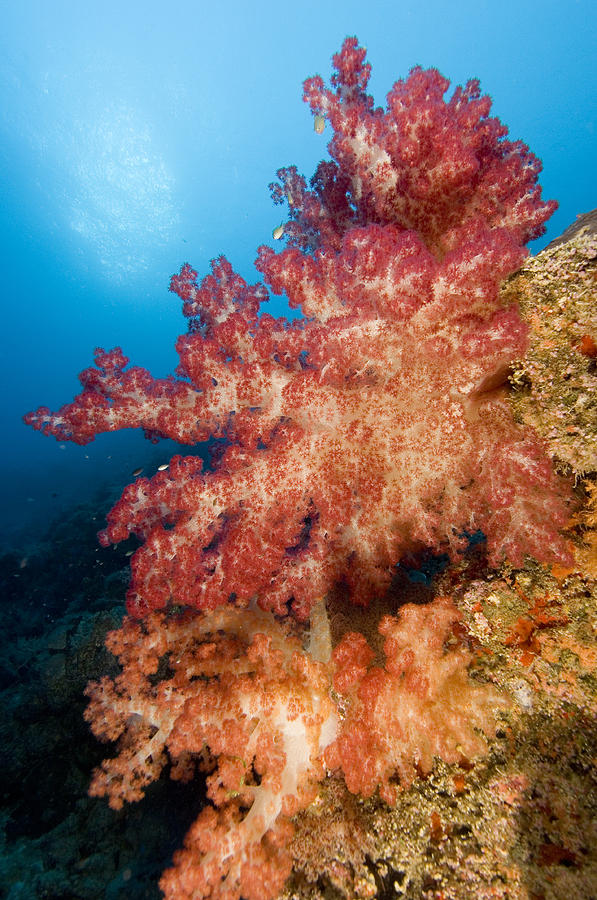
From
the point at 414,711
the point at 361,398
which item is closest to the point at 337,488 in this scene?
the point at 361,398

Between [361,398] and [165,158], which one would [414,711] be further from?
[165,158]

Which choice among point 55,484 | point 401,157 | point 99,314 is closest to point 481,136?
point 401,157

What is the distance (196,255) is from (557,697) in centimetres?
16054

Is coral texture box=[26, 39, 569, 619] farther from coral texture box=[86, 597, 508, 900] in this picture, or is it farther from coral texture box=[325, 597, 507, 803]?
coral texture box=[325, 597, 507, 803]

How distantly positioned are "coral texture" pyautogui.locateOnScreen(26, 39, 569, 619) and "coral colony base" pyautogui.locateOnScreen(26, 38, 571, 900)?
2 centimetres

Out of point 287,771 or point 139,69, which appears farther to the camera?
point 139,69

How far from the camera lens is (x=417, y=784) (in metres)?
2.86

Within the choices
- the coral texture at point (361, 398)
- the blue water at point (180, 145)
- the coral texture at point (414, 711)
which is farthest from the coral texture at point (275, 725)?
the blue water at point (180, 145)

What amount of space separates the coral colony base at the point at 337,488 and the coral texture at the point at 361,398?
2cm

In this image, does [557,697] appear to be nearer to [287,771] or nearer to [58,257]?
[287,771]

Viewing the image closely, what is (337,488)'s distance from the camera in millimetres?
3730

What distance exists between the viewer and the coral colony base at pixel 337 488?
298 cm

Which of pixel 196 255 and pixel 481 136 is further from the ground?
pixel 196 255

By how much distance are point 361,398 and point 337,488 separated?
0.89m
